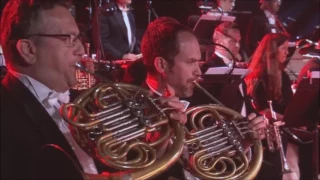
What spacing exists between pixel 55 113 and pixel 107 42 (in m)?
3.71

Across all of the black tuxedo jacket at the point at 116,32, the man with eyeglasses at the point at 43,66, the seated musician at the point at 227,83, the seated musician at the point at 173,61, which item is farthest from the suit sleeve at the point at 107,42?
the man with eyeglasses at the point at 43,66

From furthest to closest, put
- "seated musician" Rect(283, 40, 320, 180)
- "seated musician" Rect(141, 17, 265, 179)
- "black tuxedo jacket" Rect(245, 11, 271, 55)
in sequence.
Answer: "black tuxedo jacket" Rect(245, 11, 271, 55)
"seated musician" Rect(283, 40, 320, 180)
"seated musician" Rect(141, 17, 265, 179)

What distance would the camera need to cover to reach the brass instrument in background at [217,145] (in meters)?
2.46

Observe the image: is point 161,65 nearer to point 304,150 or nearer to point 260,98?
point 260,98

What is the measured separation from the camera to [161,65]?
3.09 meters

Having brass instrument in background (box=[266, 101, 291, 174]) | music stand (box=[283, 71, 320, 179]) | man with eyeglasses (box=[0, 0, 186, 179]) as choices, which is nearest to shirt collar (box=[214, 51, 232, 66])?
brass instrument in background (box=[266, 101, 291, 174])

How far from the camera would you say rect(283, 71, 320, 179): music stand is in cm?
448

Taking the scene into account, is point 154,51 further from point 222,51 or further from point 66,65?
point 222,51

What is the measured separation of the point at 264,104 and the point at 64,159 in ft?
12.9

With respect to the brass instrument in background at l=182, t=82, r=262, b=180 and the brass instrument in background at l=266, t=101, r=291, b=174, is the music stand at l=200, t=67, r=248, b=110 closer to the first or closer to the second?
the brass instrument in background at l=266, t=101, r=291, b=174

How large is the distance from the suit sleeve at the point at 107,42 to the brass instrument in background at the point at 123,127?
3.52m

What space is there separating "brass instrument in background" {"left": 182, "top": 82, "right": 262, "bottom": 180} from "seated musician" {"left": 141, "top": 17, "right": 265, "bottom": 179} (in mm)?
351

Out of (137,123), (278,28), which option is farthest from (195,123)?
(278,28)

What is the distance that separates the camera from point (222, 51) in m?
5.30
